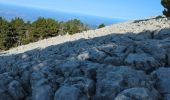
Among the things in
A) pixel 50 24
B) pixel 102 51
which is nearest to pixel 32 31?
pixel 50 24

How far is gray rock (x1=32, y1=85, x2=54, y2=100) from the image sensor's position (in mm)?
14653

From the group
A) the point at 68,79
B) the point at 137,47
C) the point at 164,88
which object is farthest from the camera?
the point at 137,47

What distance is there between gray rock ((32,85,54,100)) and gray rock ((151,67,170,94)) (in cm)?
383

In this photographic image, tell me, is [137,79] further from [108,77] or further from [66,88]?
[66,88]

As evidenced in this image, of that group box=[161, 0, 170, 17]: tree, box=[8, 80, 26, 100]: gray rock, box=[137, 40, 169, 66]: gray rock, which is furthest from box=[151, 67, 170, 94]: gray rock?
box=[161, 0, 170, 17]: tree

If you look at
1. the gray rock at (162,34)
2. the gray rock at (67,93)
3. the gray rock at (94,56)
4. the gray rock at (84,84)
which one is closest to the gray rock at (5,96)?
the gray rock at (84,84)

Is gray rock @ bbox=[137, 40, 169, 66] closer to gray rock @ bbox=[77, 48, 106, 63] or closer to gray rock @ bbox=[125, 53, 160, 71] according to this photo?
gray rock @ bbox=[125, 53, 160, 71]

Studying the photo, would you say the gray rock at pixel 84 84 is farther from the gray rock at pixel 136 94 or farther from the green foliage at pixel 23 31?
the green foliage at pixel 23 31

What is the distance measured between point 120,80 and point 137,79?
632 millimetres

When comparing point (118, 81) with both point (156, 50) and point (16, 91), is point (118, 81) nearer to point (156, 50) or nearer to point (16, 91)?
point (156, 50)

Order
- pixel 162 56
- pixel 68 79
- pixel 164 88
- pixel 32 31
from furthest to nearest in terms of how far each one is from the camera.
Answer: pixel 32 31 < pixel 162 56 < pixel 68 79 < pixel 164 88

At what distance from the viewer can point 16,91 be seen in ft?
52.9

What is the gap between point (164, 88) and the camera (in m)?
13.5

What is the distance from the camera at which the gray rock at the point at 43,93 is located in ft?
48.1
